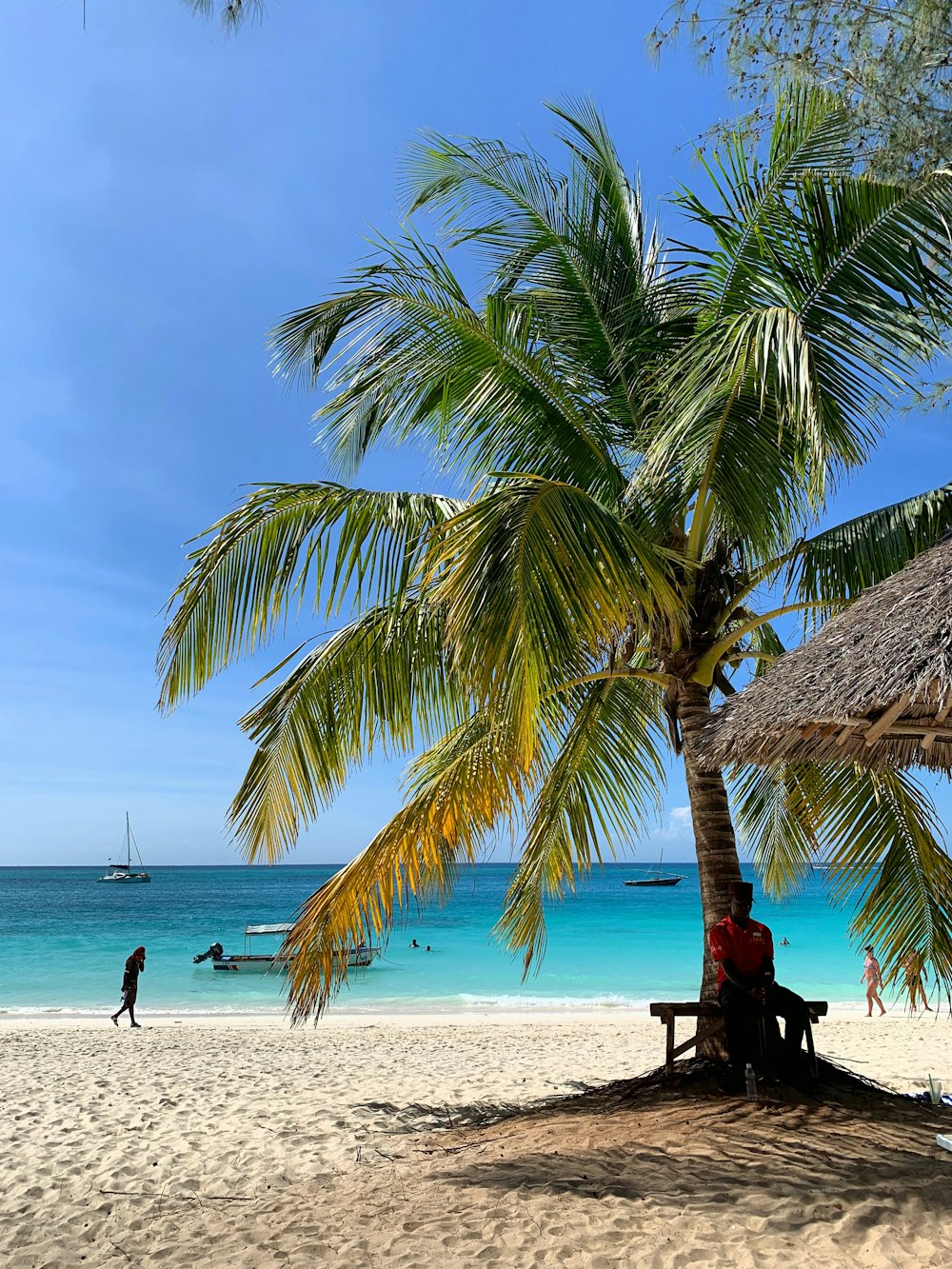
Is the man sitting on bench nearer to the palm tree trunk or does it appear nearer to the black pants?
the black pants

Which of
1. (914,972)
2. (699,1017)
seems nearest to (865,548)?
(914,972)

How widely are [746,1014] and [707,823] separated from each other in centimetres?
117

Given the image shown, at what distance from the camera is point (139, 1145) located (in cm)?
607

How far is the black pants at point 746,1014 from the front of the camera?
202 inches

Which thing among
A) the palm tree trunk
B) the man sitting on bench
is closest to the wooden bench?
the man sitting on bench

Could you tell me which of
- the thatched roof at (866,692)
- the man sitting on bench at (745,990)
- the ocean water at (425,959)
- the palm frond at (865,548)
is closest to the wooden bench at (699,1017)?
the man sitting on bench at (745,990)

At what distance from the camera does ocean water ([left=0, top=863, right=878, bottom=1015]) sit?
71.9ft

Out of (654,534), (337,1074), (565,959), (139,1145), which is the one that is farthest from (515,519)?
(565,959)

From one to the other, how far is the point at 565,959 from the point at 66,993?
1606cm

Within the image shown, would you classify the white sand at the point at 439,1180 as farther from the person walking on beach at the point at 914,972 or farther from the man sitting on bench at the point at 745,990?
the person walking on beach at the point at 914,972

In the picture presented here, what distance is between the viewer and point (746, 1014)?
16.8 feet

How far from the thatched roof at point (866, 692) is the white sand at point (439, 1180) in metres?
1.89

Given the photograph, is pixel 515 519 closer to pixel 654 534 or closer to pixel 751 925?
pixel 654 534

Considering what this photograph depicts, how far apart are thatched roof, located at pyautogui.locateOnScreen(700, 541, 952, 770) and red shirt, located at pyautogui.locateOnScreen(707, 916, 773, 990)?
1037 millimetres
